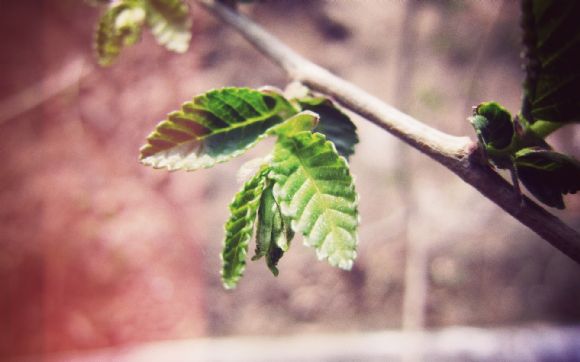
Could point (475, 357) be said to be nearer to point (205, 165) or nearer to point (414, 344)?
point (414, 344)

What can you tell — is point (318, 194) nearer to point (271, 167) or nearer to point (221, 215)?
point (271, 167)

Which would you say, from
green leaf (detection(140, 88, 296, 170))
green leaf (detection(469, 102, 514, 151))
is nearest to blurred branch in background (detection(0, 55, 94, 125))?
green leaf (detection(140, 88, 296, 170))

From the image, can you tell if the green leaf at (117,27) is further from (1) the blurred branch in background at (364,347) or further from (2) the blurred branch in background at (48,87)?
(1) the blurred branch in background at (364,347)

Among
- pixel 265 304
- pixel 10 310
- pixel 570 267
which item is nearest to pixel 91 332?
pixel 10 310

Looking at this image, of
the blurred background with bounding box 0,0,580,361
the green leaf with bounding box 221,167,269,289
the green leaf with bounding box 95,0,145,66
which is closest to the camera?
the green leaf with bounding box 221,167,269,289

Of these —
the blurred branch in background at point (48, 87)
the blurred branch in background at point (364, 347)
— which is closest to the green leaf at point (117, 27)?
the blurred branch in background at point (48, 87)

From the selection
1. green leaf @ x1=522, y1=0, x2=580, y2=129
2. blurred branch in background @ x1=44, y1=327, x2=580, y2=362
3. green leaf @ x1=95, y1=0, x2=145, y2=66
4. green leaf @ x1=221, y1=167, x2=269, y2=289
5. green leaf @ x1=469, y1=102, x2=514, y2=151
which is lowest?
blurred branch in background @ x1=44, y1=327, x2=580, y2=362

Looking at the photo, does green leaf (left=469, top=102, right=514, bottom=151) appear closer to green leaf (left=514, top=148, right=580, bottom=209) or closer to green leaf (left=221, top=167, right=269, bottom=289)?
green leaf (left=514, top=148, right=580, bottom=209)
